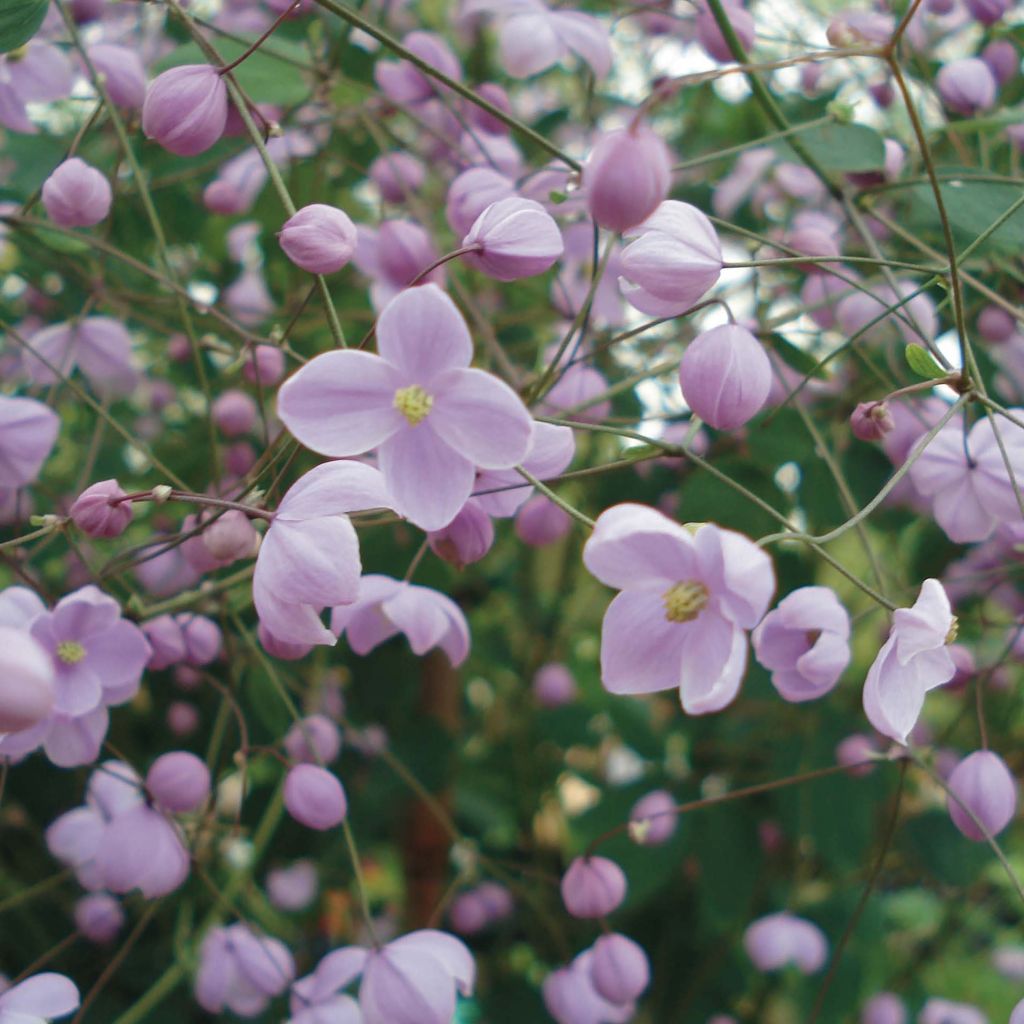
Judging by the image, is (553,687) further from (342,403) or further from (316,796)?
(342,403)

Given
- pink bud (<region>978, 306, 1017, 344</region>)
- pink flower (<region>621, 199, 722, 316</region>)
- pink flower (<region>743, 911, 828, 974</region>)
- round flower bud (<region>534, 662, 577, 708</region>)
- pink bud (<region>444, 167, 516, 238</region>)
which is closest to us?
pink flower (<region>621, 199, 722, 316</region>)

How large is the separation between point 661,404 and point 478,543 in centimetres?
37

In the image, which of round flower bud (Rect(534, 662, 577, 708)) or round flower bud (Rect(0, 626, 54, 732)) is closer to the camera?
round flower bud (Rect(0, 626, 54, 732))

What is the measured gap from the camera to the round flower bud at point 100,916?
2.13 ft

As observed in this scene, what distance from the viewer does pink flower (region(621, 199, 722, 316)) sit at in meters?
0.39

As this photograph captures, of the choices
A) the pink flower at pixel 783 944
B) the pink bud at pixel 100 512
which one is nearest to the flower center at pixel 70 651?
the pink bud at pixel 100 512

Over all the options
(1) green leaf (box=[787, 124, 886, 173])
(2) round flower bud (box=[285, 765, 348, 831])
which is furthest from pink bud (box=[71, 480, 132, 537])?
(1) green leaf (box=[787, 124, 886, 173])

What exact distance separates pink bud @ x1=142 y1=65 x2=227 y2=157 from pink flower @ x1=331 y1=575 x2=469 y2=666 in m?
0.20

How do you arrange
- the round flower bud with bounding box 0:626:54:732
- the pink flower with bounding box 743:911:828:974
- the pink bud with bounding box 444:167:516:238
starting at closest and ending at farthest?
1. the round flower bud with bounding box 0:626:54:732
2. the pink bud with bounding box 444:167:516:238
3. the pink flower with bounding box 743:911:828:974

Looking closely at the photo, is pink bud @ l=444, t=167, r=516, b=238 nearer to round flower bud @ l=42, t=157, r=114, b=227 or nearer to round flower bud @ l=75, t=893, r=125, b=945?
round flower bud @ l=42, t=157, r=114, b=227

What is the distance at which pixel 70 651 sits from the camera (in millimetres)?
419

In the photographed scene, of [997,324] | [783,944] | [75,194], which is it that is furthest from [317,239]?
[783,944]

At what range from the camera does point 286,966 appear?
553 millimetres

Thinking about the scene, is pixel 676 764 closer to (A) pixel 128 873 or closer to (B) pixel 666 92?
(A) pixel 128 873
